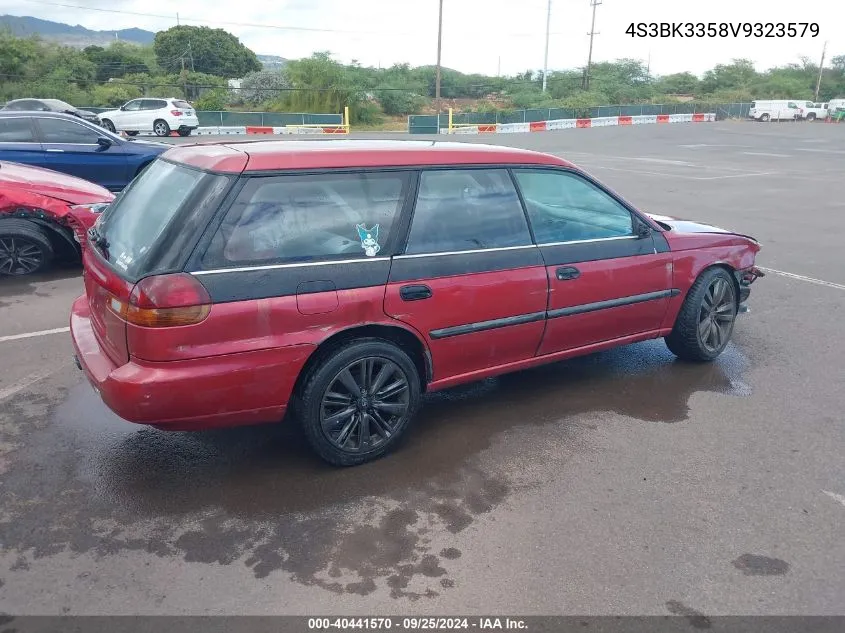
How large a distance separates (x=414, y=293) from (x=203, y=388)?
1187mm

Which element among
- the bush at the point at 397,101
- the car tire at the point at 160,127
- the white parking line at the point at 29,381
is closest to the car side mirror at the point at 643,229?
the white parking line at the point at 29,381

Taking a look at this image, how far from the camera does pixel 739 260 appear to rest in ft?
17.6

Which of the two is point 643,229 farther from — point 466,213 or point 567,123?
point 567,123

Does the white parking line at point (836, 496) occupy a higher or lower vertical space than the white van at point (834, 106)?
lower

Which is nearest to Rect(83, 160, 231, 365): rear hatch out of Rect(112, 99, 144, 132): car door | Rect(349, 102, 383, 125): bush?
Rect(112, 99, 144, 132): car door

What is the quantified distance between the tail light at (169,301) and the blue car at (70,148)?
295 inches

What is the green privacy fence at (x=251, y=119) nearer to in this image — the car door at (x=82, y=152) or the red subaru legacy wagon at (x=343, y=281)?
the car door at (x=82, y=152)

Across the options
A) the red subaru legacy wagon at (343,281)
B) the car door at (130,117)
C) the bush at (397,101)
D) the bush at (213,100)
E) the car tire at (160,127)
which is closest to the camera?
the red subaru legacy wagon at (343,281)

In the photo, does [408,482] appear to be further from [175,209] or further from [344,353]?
[175,209]

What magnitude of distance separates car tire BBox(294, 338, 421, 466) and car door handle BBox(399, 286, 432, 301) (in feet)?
0.90

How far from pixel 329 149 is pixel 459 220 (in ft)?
2.73

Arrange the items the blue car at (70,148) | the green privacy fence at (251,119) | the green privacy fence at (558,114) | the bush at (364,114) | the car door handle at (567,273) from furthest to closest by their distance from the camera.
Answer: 1. the bush at (364,114)
2. the green privacy fence at (558,114)
3. the green privacy fence at (251,119)
4. the blue car at (70,148)
5. the car door handle at (567,273)

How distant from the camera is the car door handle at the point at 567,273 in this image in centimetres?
434

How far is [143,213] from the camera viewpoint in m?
3.77
